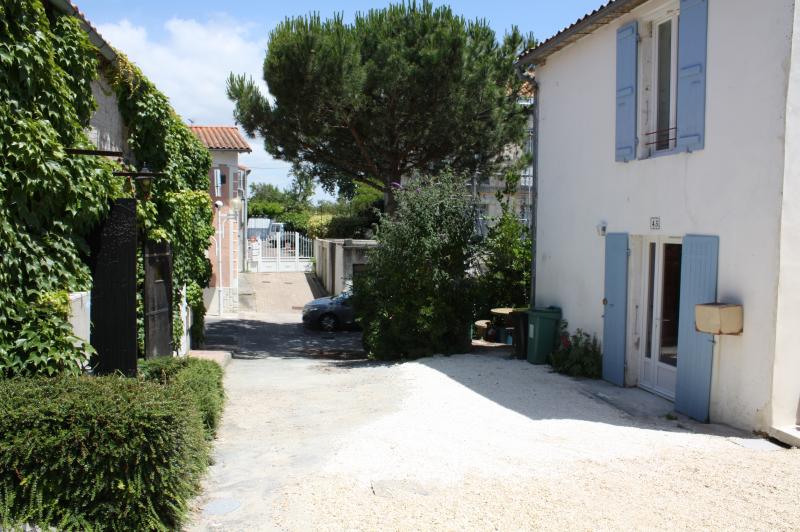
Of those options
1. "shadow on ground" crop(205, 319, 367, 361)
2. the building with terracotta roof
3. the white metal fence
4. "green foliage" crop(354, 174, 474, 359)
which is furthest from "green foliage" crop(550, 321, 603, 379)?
the white metal fence

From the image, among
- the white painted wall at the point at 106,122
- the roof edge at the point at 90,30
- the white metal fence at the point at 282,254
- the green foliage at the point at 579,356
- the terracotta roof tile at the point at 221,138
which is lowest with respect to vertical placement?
the green foliage at the point at 579,356

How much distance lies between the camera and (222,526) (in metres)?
4.75

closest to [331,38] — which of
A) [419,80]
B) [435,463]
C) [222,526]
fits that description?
[419,80]

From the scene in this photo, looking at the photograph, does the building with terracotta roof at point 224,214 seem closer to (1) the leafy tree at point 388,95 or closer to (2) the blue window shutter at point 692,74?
(1) the leafy tree at point 388,95

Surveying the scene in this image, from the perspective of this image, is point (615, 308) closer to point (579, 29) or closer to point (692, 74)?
point (692, 74)

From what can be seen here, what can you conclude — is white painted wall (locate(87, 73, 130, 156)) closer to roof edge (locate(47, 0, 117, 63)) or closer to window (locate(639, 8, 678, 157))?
roof edge (locate(47, 0, 117, 63))

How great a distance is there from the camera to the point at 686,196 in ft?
26.7

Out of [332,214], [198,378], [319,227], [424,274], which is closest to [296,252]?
[319,227]

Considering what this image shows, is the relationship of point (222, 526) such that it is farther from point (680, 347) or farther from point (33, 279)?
point (680, 347)

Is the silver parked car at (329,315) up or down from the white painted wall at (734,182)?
down

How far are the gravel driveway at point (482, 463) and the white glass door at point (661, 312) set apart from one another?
334 millimetres

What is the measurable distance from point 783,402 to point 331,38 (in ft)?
37.6

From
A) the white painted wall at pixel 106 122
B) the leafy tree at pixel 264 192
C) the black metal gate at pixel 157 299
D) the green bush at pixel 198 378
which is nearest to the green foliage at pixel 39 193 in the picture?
the green bush at pixel 198 378

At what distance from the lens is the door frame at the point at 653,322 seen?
8.88 m
